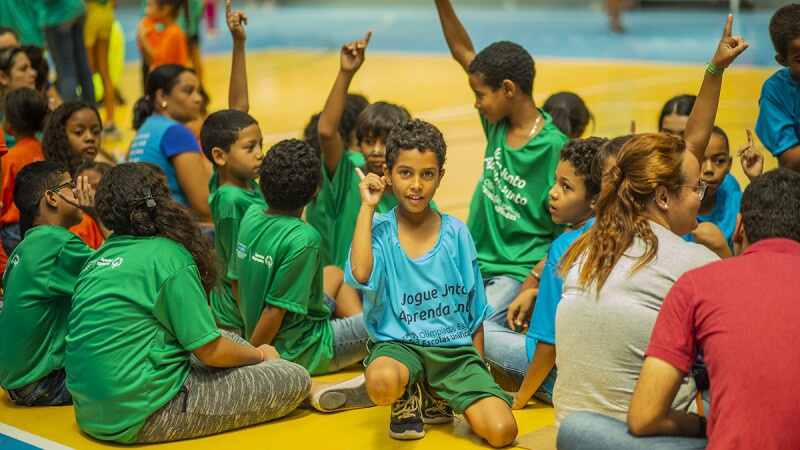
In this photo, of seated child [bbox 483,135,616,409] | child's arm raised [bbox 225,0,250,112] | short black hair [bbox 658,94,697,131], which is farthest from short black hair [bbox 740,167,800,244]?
child's arm raised [bbox 225,0,250,112]

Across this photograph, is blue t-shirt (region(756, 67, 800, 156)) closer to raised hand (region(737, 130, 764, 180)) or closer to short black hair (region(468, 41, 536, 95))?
raised hand (region(737, 130, 764, 180))

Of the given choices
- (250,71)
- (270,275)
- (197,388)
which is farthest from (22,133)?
(250,71)

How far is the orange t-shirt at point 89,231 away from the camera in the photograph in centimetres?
441

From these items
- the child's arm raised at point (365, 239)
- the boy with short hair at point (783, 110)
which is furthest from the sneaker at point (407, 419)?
the boy with short hair at point (783, 110)

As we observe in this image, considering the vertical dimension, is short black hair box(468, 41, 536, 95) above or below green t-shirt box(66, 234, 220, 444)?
above

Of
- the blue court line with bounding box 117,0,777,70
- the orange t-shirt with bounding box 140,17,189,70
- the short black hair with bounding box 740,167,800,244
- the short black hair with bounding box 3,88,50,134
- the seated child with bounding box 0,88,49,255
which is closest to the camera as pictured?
the short black hair with bounding box 740,167,800,244

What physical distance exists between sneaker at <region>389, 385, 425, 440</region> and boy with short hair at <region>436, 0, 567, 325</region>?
37.3 inches

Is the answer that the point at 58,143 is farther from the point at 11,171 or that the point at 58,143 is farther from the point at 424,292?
the point at 424,292

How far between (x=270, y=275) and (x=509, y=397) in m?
1.09

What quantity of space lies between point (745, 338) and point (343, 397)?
1.81 meters

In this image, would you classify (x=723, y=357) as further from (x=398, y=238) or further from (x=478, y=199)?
(x=478, y=199)

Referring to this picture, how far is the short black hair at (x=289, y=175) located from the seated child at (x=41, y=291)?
0.75m

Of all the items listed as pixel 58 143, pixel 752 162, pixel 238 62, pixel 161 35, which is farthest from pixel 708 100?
pixel 161 35

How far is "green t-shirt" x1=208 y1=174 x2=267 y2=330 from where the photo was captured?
437cm
